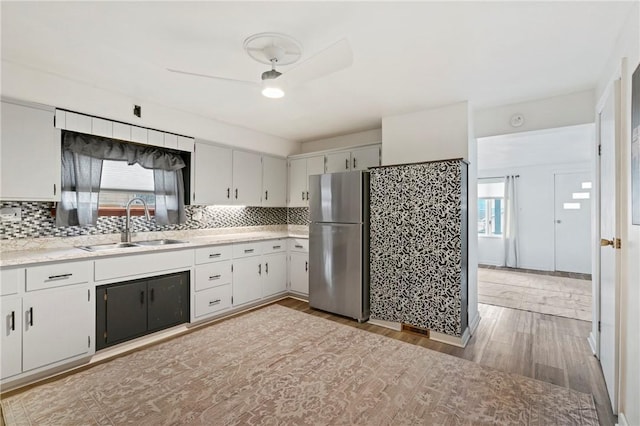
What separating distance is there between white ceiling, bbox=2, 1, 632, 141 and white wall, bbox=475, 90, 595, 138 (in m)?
0.15

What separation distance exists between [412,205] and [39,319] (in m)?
3.38

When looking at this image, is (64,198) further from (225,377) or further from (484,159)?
(484,159)

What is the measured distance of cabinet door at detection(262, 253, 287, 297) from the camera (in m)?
4.14

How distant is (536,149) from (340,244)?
4.10 meters

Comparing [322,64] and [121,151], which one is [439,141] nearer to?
[322,64]

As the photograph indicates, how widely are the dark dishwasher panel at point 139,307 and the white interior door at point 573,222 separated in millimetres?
7487

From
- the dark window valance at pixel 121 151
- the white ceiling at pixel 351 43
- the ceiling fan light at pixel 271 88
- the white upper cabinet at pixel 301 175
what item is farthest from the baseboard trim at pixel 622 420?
the dark window valance at pixel 121 151

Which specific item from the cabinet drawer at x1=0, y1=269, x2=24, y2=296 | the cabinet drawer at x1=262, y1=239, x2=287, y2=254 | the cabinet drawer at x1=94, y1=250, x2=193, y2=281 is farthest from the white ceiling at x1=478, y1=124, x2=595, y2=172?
the cabinet drawer at x1=0, y1=269, x2=24, y2=296

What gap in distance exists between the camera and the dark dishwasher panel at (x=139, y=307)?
264 centimetres

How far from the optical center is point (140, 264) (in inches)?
113

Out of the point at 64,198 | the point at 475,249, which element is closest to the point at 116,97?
the point at 64,198

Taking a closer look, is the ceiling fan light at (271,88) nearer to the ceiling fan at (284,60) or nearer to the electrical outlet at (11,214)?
the ceiling fan at (284,60)

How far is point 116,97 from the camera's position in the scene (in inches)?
116

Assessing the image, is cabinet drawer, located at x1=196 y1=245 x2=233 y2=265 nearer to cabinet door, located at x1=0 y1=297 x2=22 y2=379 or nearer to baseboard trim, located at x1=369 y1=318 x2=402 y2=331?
cabinet door, located at x1=0 y1=297 x2=22 y2=379
